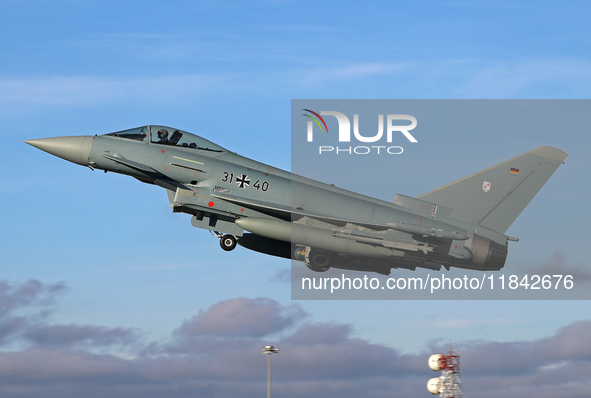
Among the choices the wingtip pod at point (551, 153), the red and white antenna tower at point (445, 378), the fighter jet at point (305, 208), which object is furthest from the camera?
the red and white antenna tower at point (445, 378)

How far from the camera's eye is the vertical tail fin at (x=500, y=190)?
34094 millimetres

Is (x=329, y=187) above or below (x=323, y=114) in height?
below

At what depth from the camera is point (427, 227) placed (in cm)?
3175

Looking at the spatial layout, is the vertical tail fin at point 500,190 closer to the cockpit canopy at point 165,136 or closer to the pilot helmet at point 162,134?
the cockpit canopy at point 165,136

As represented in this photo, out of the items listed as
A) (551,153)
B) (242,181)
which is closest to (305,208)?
(242,181)

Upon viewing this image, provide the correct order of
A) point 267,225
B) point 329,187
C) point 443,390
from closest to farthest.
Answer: point 267,225 → point 329,187 → point 443,390

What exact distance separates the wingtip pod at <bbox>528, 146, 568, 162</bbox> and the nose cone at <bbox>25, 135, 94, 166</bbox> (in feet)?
63.0

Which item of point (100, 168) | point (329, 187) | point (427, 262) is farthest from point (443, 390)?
point (100, 168)

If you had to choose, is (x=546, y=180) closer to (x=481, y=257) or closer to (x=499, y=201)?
(x=499, y=201)

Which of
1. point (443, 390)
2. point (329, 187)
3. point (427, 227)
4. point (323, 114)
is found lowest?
point (443, 390)

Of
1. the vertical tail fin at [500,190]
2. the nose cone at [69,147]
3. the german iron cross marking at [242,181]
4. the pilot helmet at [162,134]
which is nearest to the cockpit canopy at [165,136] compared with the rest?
the pilot helmet at [162,134]

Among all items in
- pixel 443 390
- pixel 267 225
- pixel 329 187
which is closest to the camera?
pixel 267 225

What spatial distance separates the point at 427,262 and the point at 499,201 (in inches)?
170

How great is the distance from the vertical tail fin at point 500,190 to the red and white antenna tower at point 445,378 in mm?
11474
